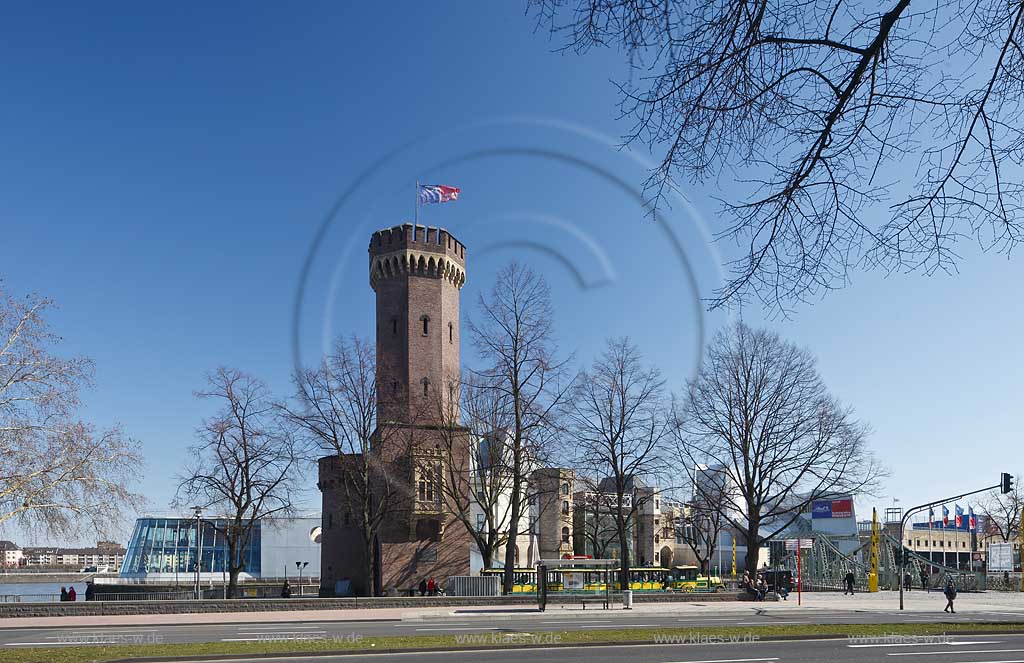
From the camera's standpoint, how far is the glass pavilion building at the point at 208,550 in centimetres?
10762

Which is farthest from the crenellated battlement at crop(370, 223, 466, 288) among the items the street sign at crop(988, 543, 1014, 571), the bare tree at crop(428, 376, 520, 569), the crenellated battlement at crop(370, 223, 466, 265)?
the street sign at crop(988, 543, 1014, 571)

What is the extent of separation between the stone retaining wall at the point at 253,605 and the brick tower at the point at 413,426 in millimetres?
11009

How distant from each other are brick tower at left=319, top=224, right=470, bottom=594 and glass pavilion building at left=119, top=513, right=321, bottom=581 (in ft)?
166

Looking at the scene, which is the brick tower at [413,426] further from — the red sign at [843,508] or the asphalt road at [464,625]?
the red sign at [843,508]

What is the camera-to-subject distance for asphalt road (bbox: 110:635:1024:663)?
19234mm

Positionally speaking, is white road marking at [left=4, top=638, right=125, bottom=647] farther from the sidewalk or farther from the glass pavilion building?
the glass pavilion building

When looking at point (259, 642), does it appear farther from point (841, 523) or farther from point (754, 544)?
point (841, 523)

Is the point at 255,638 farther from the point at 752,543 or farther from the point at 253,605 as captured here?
the point at 752,543

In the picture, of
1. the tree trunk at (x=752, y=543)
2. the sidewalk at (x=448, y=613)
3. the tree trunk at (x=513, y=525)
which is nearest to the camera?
the sidewalk at (x=448, y=613)

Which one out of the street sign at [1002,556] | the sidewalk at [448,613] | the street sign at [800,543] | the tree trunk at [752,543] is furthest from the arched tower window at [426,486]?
the street sign at [1002,556]

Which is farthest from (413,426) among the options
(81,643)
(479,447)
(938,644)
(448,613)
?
(938,644)

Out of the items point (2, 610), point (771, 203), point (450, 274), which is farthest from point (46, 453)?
point (450, 274)

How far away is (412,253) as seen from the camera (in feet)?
209

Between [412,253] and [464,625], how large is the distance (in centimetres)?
3710
